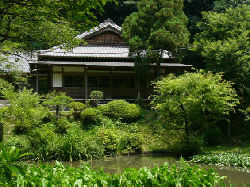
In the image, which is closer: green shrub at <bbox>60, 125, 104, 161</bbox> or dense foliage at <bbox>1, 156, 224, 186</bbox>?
dense foliage at <bbox>1, 156, 224, 186</bbox>

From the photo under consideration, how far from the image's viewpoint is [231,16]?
58.1ft

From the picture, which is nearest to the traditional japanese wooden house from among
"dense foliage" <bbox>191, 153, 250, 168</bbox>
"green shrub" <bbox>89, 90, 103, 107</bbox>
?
"green shrub" <bbox>89, 90, 103, 107</bbox>

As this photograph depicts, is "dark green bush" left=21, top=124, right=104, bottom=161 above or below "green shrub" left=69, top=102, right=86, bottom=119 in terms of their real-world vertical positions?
below

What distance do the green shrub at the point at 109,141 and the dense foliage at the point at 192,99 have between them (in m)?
2.63

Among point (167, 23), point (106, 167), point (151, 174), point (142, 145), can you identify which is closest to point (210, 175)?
point (151, 174)

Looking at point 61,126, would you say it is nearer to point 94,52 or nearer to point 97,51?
point 94,52

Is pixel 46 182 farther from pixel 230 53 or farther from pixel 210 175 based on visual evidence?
pixel 230 53

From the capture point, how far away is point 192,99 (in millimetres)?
12297

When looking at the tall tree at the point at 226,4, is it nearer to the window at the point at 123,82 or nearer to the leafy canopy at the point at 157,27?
the leafy canopy at the point at 157,27

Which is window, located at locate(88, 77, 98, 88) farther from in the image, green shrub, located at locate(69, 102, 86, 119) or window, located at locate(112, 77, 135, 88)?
green shrub, located at locate(69, 102, 86, 119)

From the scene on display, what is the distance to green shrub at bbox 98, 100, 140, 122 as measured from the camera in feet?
57.1

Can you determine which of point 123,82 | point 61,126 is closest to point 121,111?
point 61,126

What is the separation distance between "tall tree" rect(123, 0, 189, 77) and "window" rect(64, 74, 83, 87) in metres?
5.25

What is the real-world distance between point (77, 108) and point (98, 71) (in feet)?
19.8
